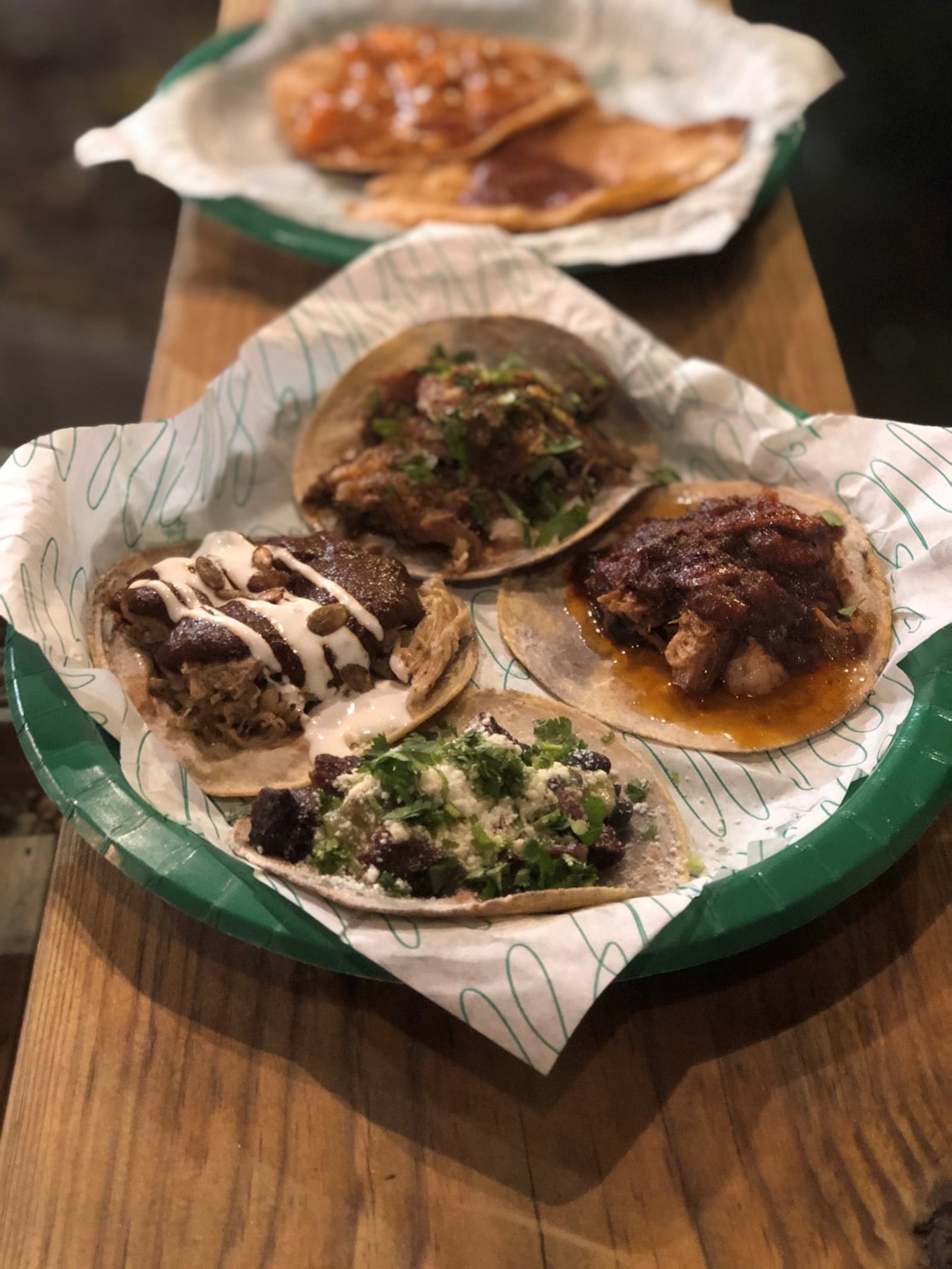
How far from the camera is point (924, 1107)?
2143 mm

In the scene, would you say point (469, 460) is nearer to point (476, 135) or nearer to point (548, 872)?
point (548, 872)

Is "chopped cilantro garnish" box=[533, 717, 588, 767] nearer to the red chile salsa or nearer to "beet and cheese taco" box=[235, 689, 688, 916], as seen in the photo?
"beet and cheese taco" box=[235, 689, 688, 916]

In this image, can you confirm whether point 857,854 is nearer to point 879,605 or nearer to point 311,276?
point 879,605

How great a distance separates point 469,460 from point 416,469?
0.56 feet

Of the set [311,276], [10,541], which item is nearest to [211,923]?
[10,541]

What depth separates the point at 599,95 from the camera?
5.31 meters

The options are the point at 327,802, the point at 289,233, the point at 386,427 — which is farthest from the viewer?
the point at 289,233

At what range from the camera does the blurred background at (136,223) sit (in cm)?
368

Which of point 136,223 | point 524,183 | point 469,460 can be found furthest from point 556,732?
point 136,223

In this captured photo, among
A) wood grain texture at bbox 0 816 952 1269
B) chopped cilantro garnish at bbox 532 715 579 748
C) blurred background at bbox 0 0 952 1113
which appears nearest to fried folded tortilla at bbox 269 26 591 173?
blurred background at bbox 0 0 952 1113

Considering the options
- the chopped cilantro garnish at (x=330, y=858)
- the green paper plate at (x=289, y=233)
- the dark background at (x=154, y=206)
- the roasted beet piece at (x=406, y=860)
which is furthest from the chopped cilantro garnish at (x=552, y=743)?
the green paper plate at (x=289, y=233)

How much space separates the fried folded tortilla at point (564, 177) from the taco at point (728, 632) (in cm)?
183

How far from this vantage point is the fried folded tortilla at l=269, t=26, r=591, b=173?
475cm

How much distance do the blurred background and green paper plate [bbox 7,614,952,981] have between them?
403 millimetres
